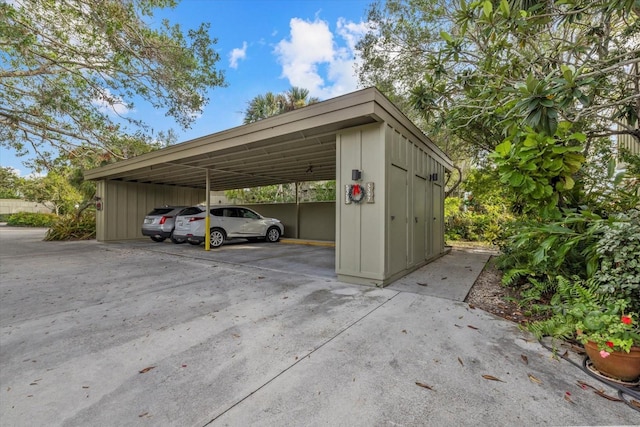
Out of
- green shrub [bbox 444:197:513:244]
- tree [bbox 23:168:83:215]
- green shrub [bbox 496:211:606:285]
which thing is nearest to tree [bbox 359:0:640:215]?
green shrub [bbox 496:211:606:285]

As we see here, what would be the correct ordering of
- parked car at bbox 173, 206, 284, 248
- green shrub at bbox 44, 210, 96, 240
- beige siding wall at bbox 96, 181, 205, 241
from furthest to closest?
green shrub at bbox 44, 210, 96, 240 < beige siding wall at bbox 96, 181, 205, 241 < parked car at bbox 173, 206, 284, 248

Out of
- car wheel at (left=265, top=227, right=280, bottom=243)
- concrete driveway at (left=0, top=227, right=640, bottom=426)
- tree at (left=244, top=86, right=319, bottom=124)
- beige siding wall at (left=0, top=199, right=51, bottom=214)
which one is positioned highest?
tree at (left=244, top=86, right=319, bottom=124)

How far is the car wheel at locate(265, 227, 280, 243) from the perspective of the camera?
10.6 m

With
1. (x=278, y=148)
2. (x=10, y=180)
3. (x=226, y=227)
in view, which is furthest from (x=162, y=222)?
(x=10, y=180)

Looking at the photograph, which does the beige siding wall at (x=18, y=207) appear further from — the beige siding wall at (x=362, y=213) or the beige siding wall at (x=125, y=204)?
the beige siding wall at (x=362, y=213)

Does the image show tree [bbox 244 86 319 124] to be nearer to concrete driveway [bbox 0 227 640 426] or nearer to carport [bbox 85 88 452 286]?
carport [bbox 85 88 452 286]

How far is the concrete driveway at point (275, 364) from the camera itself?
5.28 feet

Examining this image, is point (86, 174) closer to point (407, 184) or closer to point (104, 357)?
A: point (104, 357)

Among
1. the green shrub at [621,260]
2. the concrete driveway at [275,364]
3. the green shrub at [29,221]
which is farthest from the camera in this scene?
the green shrub at [29,221]

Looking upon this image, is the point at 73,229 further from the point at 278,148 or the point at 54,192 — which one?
the point at 54,192

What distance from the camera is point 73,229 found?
11.2 metres

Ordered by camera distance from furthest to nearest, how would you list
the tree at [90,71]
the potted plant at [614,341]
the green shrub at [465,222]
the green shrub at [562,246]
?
the green shrub at [465,222] → the tree at [90,71] → the green shrub at [562,246] → the potted plant at [614,341]

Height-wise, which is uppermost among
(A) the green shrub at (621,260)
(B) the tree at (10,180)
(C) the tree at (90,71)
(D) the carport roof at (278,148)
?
(C) the tree at (90,71)

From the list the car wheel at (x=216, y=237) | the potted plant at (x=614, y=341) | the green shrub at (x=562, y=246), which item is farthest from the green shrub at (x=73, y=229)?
the potted plant at (x=614, y=341)
